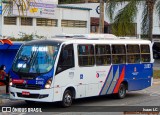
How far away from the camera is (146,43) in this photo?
1981cm

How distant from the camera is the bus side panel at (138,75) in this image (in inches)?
735

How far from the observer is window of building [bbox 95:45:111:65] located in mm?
17016

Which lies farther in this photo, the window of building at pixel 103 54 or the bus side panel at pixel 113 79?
the bus side panel at pixel 113 79

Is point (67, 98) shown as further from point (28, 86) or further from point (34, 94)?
point (28, 86)

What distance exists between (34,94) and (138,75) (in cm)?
605

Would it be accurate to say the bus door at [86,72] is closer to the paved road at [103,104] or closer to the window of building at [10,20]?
the paved road at [103,104]

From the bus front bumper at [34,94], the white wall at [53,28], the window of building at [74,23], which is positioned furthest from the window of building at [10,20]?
the bus front bumper at [34,94]

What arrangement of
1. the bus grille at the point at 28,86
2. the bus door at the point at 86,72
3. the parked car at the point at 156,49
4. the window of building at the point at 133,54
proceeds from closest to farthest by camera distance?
the bus grille at the point at 28,86, the bus door at the point at 86,72, the window of building at the point at 133,54, the parked car at the point at 156,49

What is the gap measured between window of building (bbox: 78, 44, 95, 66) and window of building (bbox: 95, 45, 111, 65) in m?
0.33

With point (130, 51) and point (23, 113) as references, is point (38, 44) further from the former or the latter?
point (130, 51)

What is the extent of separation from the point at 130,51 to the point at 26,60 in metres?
5.26

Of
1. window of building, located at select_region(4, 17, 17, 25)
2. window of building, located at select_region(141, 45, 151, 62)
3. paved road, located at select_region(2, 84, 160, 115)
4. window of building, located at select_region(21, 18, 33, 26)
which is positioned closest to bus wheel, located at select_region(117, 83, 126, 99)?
paved road, located at select_region(2, 84, 160, 115)

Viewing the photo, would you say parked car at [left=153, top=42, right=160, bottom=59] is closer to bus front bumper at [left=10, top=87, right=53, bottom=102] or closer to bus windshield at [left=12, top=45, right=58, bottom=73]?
bus windshield at [left=12, top=45, right=58, bottom=73]

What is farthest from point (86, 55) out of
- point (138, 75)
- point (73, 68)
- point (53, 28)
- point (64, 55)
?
point (53, 28)
